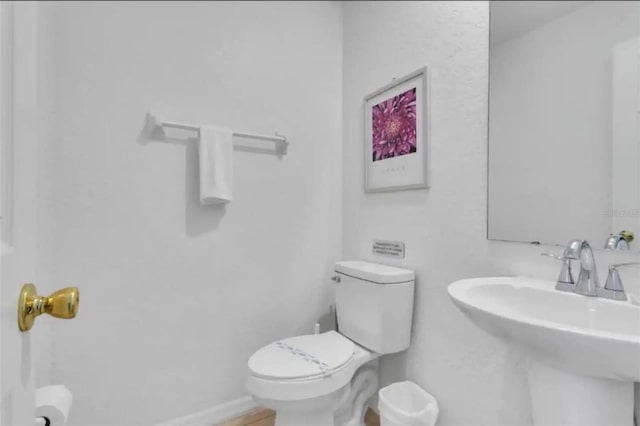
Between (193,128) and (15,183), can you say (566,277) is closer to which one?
(15,183)

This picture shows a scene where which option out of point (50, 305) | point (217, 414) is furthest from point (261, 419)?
point (50, 305)

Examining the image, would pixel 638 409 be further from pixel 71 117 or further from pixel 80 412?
pixel 71 117

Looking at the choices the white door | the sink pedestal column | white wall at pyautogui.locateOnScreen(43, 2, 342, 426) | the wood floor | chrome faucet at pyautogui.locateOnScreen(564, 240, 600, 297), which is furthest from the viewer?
the wood floor

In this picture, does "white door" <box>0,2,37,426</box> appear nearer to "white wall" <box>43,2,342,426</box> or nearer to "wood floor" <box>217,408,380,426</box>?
"white wall" <box>43,2,342,426</box>

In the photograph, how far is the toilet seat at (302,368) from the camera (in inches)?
46.2

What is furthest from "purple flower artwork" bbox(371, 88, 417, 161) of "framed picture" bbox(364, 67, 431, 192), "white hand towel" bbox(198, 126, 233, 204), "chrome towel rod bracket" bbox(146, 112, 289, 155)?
"white hand towel" bbox(198, 126, 233, 204)

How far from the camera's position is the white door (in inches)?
14.8

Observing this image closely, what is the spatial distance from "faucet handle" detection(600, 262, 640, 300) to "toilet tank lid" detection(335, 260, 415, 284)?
67 cm

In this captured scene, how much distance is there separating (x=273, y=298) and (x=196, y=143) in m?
0.86

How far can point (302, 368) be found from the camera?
123 cm

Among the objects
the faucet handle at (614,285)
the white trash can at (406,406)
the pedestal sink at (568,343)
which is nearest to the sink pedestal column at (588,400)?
the pedestal sink at (568,343)

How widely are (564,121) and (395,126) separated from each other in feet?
2.22

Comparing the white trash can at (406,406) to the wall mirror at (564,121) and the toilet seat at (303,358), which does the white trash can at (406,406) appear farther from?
the wall mirror at (564,121)

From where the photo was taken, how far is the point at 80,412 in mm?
1293
